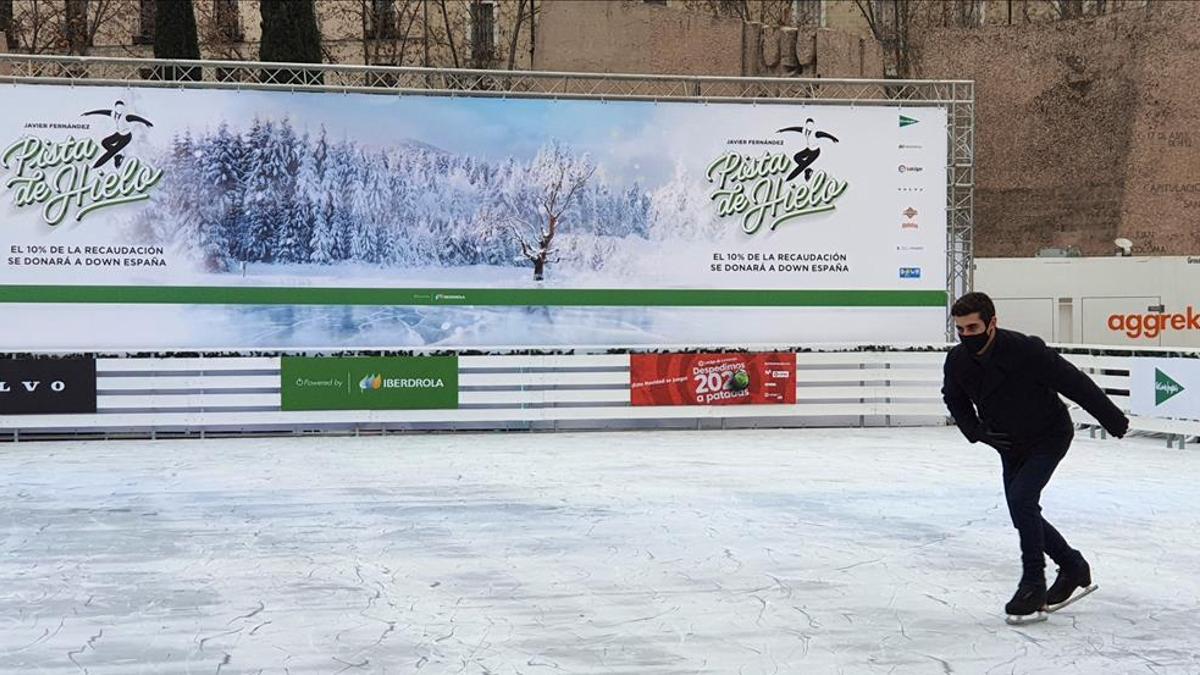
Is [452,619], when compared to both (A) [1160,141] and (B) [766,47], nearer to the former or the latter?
(B) [766,47]

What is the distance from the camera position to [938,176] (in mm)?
18406

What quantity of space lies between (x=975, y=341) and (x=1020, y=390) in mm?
312

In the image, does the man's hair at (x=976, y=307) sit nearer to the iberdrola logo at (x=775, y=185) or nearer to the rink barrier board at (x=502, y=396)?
the rink barrier board at (x=502, y=396)

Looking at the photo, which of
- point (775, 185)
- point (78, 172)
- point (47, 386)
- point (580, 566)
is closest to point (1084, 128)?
point (775, 185)

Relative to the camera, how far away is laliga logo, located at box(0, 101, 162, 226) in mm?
16562

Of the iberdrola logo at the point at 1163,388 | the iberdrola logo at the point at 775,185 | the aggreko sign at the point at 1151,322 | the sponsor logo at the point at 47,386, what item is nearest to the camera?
the iberdrola logo at the point at 1163,388

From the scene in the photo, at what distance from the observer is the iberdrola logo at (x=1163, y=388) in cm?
1475

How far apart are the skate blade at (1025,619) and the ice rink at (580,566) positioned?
0.18ft

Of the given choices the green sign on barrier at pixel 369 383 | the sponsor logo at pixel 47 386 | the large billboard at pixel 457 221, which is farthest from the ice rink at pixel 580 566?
the large billboard at pixel 457 221

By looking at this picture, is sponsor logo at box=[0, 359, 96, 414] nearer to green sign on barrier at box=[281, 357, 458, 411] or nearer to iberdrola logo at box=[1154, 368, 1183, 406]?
green sign on barrier at box=[281, 357, 458, 411]

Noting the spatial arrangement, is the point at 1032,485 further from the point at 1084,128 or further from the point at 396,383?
the point at 1084,128

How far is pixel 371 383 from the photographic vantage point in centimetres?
1683

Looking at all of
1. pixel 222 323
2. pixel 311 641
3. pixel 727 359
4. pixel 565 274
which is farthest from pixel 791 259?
pixel 311 641

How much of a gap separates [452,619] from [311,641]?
2.50 feet
